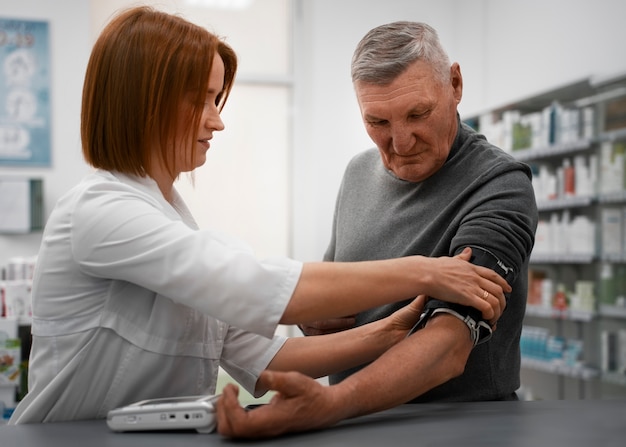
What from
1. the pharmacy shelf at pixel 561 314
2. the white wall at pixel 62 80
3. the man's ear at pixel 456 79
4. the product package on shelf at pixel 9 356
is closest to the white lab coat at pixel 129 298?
the man's ear at pixel 456 79

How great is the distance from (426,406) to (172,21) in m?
0.88

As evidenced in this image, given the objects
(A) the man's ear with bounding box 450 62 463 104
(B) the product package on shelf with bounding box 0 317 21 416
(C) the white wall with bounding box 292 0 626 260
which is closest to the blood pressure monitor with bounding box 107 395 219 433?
(A) the man's ear with bounding box 450 62 463 104

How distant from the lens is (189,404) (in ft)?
3.46

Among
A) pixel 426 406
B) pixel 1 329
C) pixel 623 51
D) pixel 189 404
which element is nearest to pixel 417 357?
pixel 426 406

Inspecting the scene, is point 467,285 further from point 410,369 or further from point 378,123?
point 378,123

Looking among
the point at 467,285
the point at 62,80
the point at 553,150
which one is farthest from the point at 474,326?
the point at 62,80

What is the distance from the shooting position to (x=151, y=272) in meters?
1.11

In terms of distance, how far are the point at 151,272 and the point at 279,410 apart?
303 millimetres

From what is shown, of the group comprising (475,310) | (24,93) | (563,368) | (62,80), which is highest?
(62,80)

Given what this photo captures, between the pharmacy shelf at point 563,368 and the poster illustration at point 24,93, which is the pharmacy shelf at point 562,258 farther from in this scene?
the poster illustration at point 24,93

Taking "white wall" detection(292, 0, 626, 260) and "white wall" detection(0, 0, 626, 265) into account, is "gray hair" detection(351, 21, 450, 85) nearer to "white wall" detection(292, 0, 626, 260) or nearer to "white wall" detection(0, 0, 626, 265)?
"white wall" detection(0, 0, 626, 265)

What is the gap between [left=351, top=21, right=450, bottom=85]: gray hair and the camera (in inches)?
61.4

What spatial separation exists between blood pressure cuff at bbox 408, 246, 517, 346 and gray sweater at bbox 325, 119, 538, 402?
0.02 metres

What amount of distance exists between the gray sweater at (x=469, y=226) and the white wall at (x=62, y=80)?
14.6ft
